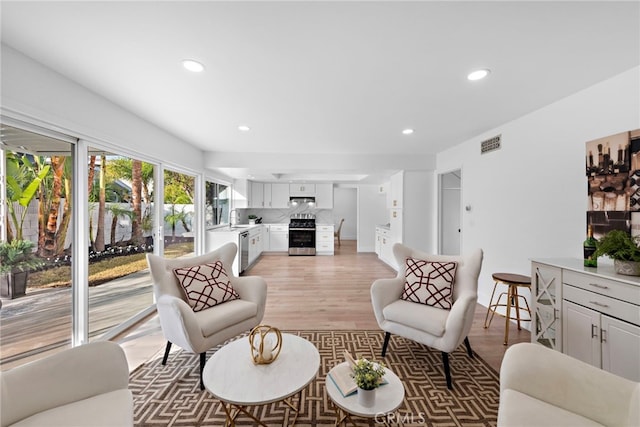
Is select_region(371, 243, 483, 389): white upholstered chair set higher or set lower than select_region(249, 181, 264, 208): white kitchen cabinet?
lower

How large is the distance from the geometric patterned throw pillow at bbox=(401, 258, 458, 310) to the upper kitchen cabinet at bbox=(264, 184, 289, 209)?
5756mm

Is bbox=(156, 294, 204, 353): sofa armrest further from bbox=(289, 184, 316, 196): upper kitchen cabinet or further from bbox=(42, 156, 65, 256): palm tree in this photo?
bbox=(289, 184, 316, 196): upper kitchen cabinet

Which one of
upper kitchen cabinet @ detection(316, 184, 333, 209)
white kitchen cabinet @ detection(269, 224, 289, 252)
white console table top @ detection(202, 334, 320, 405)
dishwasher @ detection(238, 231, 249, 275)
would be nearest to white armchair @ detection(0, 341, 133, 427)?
white console table top @ detection(202, 334, 320, 405)

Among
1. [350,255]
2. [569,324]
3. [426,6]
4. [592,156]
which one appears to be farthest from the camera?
[350,255]

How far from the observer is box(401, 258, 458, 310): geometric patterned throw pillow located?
7.57 ft

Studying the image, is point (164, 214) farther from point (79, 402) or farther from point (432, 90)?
point (432, 90)

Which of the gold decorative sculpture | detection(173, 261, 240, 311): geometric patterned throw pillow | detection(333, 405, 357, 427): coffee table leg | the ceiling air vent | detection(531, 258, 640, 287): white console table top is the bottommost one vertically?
detection(333, 405, 357, 427): coffee table leg

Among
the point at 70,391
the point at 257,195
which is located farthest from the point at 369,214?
the point at 70,391

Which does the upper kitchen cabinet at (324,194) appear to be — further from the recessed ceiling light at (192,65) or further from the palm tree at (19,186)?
the palm tree at (19,186)

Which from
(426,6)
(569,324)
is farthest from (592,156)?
(426,6)

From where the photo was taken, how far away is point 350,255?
7.38m

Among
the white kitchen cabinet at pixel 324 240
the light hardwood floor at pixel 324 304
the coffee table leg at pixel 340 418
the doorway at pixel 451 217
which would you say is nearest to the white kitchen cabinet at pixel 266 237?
the light hardwood floor at pixel 324 304

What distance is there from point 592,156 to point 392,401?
2595mm

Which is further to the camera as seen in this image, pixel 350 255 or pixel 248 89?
pixel 350 255
